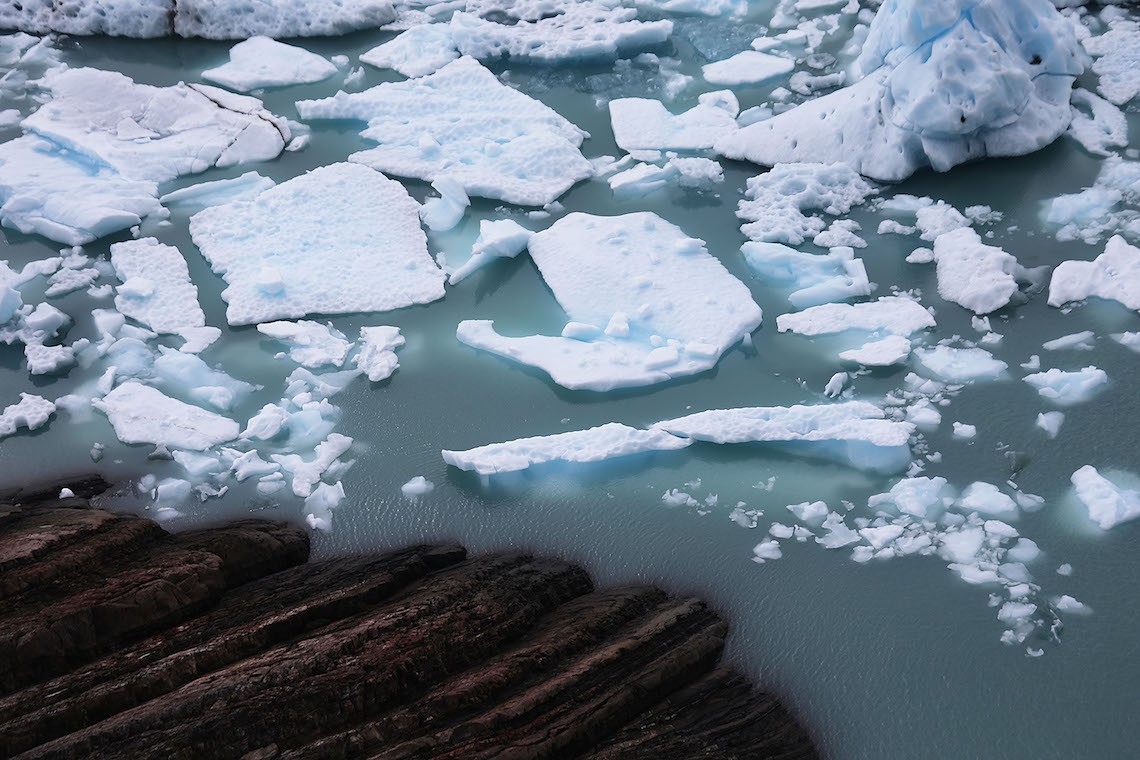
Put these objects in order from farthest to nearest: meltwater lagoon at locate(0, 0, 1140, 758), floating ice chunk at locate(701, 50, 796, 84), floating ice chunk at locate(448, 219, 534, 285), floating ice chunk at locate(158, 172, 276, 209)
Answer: floating ice chunk at locate(701, 50, 796, 84) → floating ice chunk at locate(158, 172, 276, 209) → floating ice chunk at locate(448, 219, 534, 285) → meltwater lagoon at locate(0, 0, 1140, 758)

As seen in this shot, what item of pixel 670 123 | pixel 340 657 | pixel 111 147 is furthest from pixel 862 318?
pixel 111 147

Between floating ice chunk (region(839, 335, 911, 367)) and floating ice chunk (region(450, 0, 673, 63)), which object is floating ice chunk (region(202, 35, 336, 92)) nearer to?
floating ice chunk (region(450, 0, 673, 63))

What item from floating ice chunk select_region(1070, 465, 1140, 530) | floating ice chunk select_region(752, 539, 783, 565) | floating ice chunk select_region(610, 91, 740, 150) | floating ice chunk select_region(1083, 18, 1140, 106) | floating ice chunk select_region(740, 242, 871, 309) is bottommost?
floating ice chunk select_region(752, 539, 783, 565)

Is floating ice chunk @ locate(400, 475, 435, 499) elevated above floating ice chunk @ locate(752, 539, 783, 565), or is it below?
below

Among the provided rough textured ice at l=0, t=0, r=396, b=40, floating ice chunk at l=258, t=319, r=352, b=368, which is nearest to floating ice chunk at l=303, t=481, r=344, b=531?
floating ice chunk at l=258, t=319, r=352, b=368

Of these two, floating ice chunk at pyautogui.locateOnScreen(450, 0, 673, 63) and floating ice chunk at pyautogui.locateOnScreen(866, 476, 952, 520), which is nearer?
floating ice chunk at pyautogui.locateOnScreen(866, 476, 952, 520)

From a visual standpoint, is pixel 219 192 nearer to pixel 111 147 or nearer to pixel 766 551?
pixel 111 147

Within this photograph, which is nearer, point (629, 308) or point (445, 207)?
point (629, 308)

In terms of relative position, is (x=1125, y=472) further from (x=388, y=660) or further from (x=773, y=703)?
(x=388, y=660)
